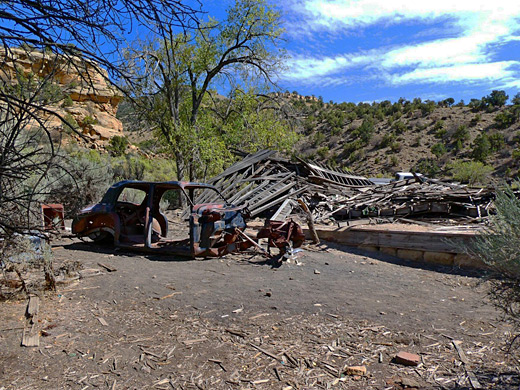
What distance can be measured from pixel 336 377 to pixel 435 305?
294cm

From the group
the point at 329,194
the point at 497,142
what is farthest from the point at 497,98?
the point at 329,194

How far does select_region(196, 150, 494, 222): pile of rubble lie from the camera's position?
466 inches

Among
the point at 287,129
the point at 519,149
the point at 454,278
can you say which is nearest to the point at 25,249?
the point at 454,278

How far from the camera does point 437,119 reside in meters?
48.1

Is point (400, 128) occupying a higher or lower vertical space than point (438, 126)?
higher

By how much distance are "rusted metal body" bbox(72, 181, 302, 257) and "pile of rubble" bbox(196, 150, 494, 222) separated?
7.92ft

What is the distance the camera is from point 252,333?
4641 mm

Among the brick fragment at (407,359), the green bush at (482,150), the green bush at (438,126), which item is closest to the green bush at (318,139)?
the green bush at (438,126)

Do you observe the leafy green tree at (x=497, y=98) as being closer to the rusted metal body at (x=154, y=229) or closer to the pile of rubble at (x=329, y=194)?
the pile of rubble at (x=329, y=194)

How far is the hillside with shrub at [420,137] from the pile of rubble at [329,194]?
56.7ft

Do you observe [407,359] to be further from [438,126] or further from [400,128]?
[400,128]

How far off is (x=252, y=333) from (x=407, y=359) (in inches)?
66.9

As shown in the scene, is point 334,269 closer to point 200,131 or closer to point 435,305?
point 435,305

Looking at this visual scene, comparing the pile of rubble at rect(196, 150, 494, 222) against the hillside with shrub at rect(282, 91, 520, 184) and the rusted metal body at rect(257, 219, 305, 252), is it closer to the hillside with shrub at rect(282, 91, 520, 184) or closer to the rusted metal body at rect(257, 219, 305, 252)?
the rusted metal body at rect(257, 219, 305, 252)
